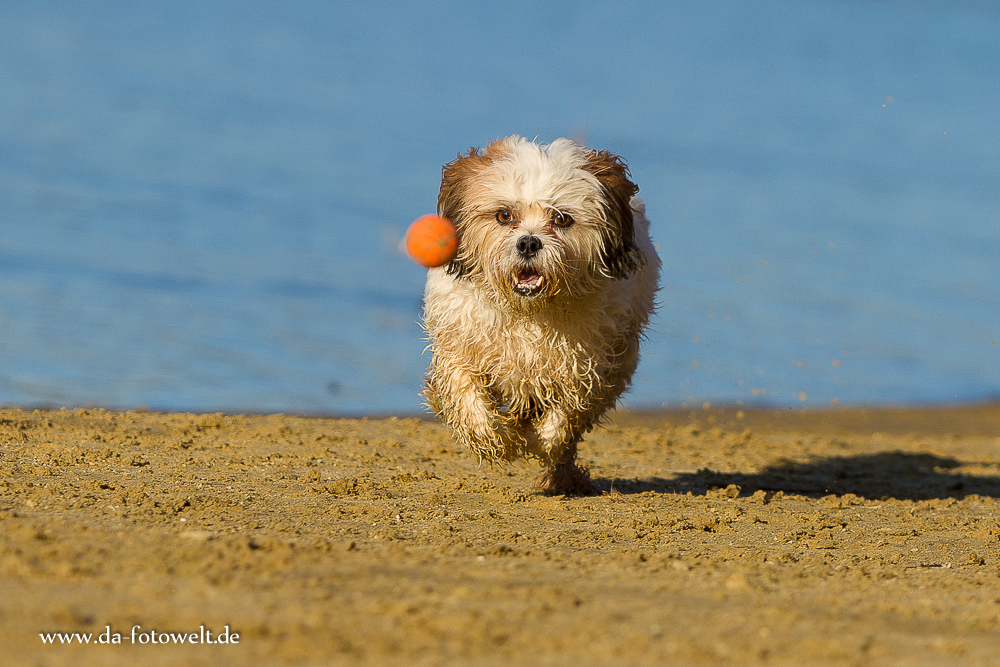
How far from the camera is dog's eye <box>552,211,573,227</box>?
5277 mm

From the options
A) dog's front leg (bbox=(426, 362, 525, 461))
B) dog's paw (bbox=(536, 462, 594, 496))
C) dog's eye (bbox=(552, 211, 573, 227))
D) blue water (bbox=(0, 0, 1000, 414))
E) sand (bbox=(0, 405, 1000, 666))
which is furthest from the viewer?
blue water (bbox=(0, 0, 1000, 414))

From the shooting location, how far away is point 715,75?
3297 cm

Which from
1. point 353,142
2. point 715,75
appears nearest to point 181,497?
point 353,142

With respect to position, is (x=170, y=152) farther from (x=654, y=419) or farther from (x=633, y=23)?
(x=633, y=23)

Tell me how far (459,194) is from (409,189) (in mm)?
13678

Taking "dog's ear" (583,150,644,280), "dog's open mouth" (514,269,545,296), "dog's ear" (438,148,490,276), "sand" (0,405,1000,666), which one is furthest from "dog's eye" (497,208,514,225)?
"sand" (0,405,1000,666)

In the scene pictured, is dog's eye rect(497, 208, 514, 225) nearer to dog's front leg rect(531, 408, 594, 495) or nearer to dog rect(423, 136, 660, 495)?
dog rect(423, 136, 660, 495)

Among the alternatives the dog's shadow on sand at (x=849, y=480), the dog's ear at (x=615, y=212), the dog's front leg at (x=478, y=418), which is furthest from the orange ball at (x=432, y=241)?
the dog's shadow on sand at (x=849, y=480)

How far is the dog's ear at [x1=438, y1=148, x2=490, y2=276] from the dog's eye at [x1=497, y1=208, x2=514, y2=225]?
7.1 inches

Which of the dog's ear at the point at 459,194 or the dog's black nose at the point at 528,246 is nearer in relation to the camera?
the dog's black nose at the point at 528,246

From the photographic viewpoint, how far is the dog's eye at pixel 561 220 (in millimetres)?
5277

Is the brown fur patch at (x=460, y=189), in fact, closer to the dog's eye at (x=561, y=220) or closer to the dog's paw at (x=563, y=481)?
the dog's eye at (x=561, y=220)

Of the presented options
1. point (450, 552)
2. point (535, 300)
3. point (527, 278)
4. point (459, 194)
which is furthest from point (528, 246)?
point (450, 552)

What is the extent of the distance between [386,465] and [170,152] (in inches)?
588
